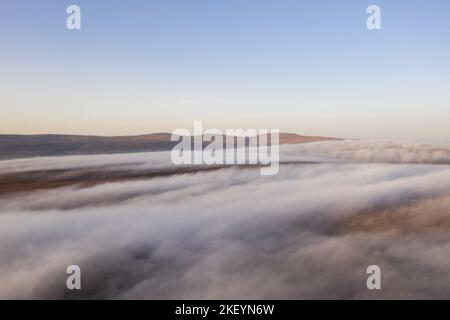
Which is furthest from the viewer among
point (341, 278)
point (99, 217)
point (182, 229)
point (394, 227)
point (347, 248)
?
point (99, 217)

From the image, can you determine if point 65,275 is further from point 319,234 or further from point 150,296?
point 319,234

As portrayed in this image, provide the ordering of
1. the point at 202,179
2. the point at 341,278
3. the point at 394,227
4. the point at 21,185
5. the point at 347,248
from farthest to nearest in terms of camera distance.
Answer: the point at 202,179
the point at 21,185
the point at 394,227
the point at 347,248
the point at 341,278

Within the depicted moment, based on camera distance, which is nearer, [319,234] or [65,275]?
[65,275]

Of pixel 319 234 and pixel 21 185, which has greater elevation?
pixel 21 185

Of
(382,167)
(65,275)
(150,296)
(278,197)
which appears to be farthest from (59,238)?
(382,167)

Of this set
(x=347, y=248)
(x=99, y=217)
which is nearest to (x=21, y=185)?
(x=99, y=217)

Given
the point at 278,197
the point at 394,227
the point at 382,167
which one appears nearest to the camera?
the point at 394,227

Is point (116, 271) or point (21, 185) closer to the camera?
point (116, 271)

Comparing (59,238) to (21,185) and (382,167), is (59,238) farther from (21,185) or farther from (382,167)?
(382,167)

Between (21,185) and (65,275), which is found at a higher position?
(21,185)
